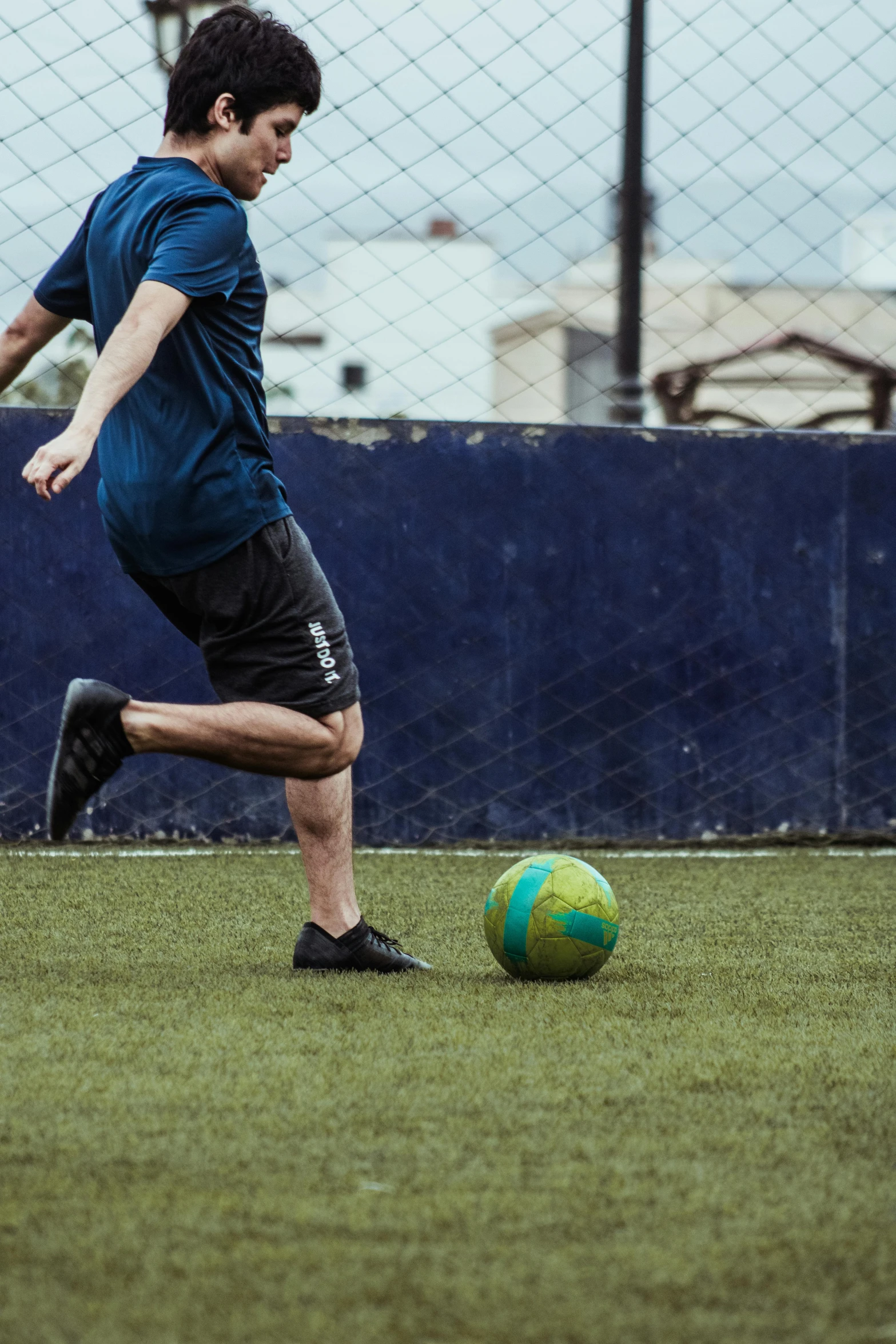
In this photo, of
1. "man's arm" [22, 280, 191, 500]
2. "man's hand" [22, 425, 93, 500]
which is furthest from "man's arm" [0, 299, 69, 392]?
"man's hand" [22, 425, 93, 500]

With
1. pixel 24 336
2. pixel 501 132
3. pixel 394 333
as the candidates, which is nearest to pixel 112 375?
pixel 24 336

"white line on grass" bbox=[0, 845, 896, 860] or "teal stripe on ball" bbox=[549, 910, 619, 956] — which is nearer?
"teal stripe on ball" bbox=[549, 910, 619, 956]

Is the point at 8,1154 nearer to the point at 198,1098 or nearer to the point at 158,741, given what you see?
the point at 198,1098

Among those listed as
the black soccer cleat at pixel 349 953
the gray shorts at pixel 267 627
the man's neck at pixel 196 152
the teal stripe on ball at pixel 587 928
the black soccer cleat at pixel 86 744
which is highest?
the man's neck at pixel 196 152

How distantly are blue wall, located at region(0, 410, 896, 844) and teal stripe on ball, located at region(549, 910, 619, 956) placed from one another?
241 cm

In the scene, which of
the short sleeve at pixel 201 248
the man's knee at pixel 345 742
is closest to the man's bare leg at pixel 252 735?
the man's knee at pixel 345 742

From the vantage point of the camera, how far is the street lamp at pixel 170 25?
5.51 m

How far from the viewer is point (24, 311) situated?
131 inches

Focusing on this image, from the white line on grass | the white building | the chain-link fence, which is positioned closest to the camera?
the white line on grass

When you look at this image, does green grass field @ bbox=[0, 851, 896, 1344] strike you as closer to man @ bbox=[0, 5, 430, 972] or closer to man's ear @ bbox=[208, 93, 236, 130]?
man @ bbox=[0, 5, 430, 972]

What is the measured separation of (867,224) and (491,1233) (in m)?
40.0

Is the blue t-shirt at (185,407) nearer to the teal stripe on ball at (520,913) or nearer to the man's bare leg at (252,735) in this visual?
the man's bare leg at (252,735)

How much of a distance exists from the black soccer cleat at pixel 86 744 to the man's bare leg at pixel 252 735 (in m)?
0.03

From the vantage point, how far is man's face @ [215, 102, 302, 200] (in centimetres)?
317
